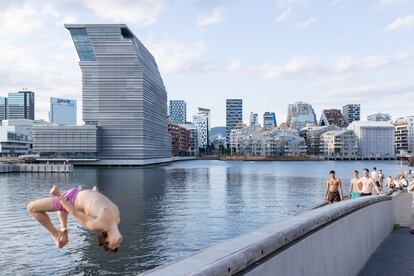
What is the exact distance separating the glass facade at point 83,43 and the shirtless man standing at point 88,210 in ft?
585

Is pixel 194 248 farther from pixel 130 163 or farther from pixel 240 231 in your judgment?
pixel 130 163

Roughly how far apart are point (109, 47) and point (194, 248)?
15564 centimetres

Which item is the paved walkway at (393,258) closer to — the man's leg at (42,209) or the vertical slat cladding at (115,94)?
the man's leg at (42,209)

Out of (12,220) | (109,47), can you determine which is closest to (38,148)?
(109,47)

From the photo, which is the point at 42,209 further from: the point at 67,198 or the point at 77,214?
the point at 77,214

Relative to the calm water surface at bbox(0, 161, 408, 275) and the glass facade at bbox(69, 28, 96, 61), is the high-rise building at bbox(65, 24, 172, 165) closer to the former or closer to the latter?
the glass facade at bbox(69, 28, 96, 61)

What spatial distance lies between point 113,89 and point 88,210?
583 ft

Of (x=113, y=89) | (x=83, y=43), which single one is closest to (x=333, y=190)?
(x=113, y=89)

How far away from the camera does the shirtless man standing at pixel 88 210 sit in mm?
2744

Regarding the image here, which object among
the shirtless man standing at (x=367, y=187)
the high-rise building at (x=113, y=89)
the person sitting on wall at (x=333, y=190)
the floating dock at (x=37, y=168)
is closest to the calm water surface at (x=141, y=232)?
the person sitting on wall at (x=333, y=190)

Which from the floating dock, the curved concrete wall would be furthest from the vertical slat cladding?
the curved concrete wall

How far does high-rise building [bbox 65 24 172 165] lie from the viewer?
6796 inches

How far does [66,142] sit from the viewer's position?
575 feet

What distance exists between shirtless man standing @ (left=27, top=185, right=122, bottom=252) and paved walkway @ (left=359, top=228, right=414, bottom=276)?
843 centimetres
